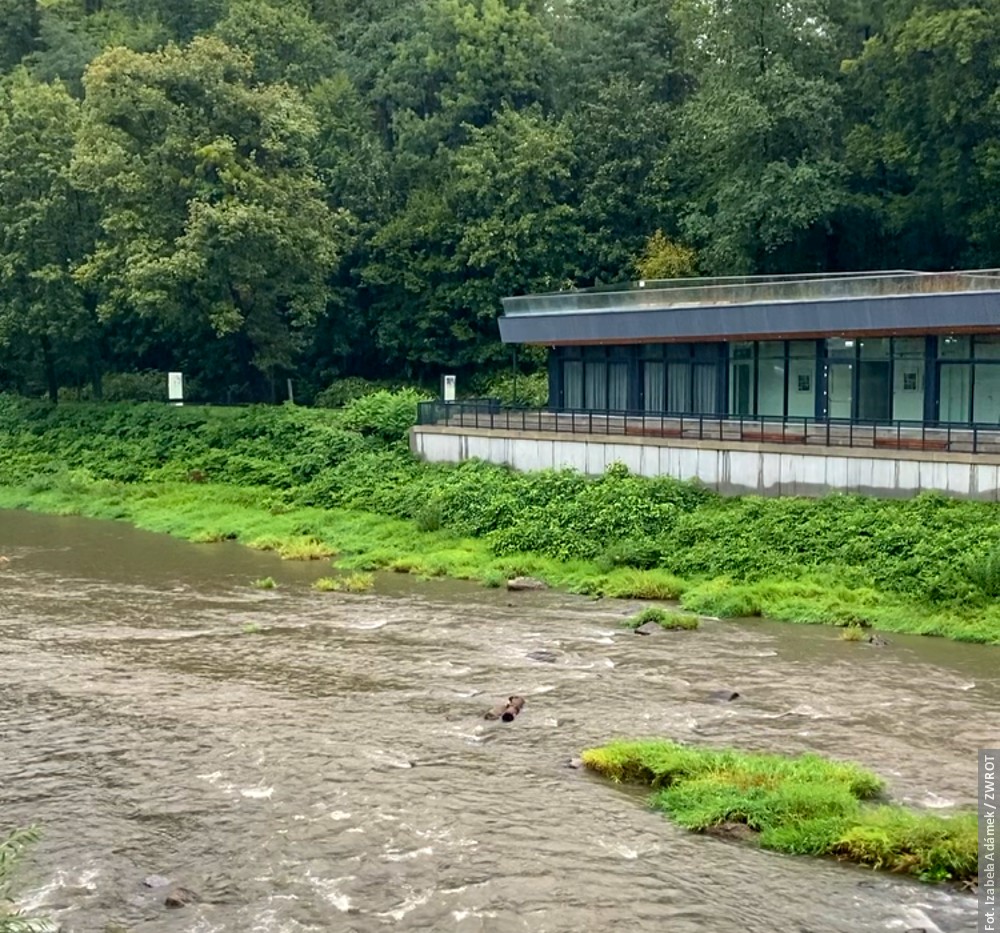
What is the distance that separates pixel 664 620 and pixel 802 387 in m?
15.3

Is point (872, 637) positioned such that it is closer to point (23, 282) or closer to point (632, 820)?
point (632, 820)

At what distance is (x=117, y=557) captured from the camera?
1465 inches

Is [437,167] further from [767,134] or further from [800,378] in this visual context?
[800,378]

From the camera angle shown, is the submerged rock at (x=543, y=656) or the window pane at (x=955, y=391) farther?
the window pane at (x=955, y=391)

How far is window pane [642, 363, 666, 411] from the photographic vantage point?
43969mm

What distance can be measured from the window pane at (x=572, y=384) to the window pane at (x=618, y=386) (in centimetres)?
148

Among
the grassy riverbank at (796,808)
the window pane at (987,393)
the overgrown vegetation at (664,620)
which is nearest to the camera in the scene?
the grassy riverbank at (796,808)

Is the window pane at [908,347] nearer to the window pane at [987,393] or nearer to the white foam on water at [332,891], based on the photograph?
the window pane at [987,393]

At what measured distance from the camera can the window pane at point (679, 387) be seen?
4328cm

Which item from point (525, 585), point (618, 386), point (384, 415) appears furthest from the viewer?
point (384, 415)

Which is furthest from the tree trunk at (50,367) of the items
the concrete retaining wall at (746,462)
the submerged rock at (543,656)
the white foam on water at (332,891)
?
the white foam on water at (332,891)

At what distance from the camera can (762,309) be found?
3903 centimetres

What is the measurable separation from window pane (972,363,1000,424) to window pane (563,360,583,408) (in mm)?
14965

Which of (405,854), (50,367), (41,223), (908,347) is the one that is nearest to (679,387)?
(908,347)
